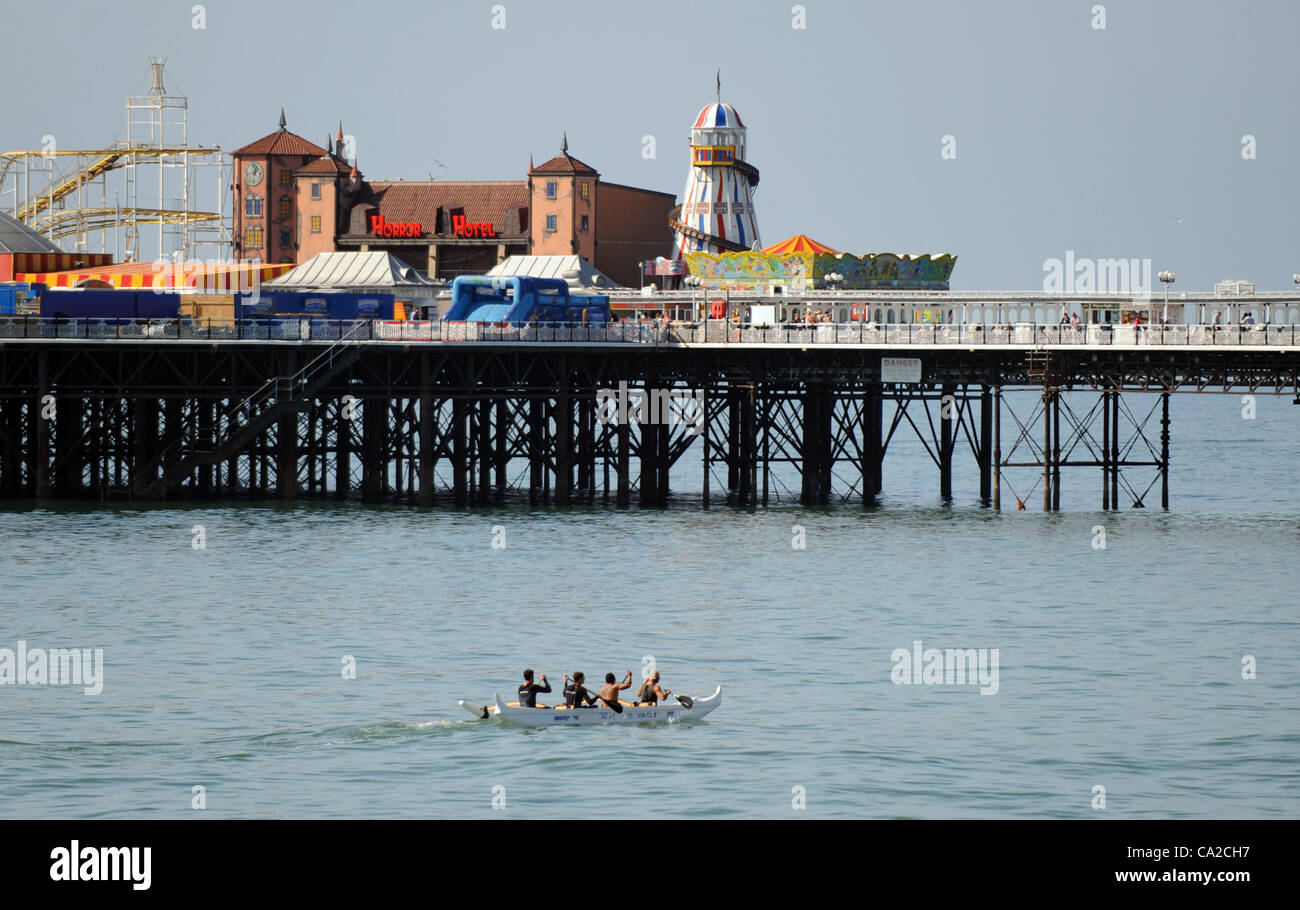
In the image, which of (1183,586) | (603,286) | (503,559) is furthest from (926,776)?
(603,286)

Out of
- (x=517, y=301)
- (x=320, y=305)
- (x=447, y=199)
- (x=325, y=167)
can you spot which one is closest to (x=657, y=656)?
(x=517, y=301)

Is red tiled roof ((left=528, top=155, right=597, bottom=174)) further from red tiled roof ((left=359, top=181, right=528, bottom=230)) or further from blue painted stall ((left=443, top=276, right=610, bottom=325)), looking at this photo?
blue painted stall ((left=443, top=276, right=610, bottom=325))

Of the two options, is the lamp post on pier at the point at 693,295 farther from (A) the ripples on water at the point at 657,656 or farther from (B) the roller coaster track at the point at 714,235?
(B) the roller coaster track at the point at 714,235

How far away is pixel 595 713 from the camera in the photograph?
3803cm

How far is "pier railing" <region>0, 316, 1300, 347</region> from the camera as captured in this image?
71.9m

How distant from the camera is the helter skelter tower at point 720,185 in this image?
123562 mm

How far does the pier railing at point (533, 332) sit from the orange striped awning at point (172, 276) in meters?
21.1

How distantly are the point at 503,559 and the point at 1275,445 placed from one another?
116m

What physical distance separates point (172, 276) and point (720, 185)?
36914 millimetres

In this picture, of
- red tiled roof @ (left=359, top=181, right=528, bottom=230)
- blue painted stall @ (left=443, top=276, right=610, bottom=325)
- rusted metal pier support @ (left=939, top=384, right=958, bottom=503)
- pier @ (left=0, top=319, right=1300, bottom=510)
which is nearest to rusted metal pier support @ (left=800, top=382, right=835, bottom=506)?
pier @ (left=0, top=319, right=1300, bottom=510)

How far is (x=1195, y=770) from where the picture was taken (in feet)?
113

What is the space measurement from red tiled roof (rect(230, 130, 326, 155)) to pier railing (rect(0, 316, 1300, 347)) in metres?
41.6

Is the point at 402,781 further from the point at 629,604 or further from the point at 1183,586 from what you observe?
the point at 1183,586

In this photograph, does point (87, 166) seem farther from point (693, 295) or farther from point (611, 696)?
point (611, 696)
